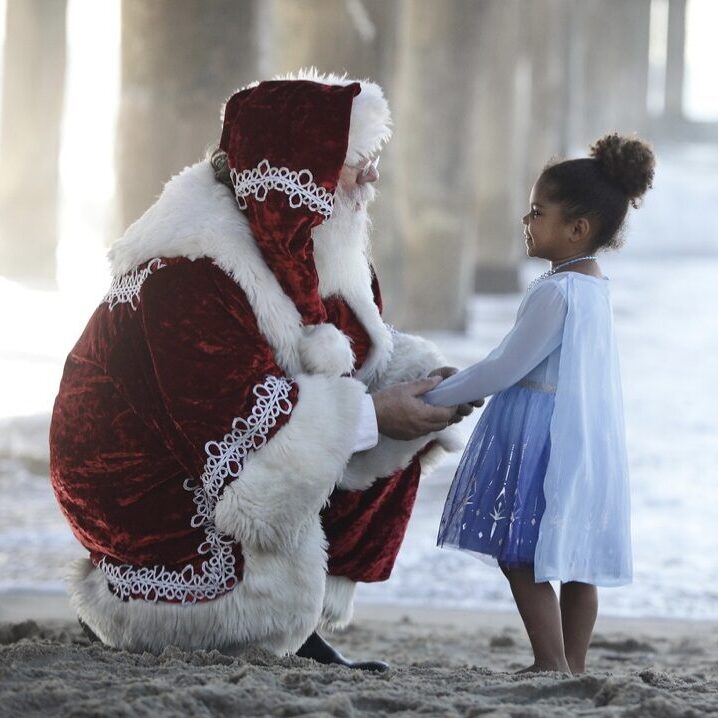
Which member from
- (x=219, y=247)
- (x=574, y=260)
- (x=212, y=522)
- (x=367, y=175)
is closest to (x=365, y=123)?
(x=367, y=175)

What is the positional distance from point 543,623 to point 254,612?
0.68 m

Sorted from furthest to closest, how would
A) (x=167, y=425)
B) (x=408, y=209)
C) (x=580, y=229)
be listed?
(x=408, y=209) → (x=580, y=229) → (x=167, y=425)

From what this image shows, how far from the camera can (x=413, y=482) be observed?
156 inches

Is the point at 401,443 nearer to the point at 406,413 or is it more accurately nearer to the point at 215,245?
the point at 406,413

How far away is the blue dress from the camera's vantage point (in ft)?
11.8

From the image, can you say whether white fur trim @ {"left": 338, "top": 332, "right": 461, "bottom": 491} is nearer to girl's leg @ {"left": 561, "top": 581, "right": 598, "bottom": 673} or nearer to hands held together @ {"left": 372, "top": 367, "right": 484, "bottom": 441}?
hands held together @ {"left": 372, "top": 367, "right": 484, "bottom": 441}

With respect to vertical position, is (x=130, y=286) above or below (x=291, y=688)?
above

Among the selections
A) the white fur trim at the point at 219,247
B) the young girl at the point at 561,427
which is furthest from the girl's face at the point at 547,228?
the white fur trim at the point at 219,247

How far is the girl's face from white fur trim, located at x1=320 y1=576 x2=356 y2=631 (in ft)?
3.12

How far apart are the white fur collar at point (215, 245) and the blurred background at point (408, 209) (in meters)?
1.82

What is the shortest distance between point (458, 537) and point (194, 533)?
649 mm

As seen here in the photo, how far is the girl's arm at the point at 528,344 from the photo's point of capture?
3617 millimetres

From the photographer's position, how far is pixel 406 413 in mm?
3693

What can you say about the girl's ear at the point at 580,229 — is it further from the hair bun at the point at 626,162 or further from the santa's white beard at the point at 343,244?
the santa's white beard at the point at 343,244
